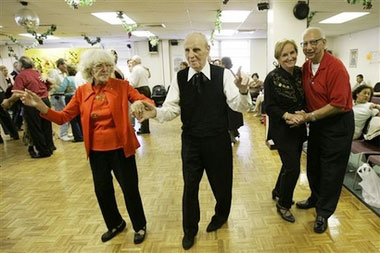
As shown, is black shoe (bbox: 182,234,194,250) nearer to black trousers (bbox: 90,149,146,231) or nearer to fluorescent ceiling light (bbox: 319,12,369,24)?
black trousers (bbox: 90,149,146,231)

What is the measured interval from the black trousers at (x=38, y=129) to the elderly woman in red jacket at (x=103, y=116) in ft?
10.4

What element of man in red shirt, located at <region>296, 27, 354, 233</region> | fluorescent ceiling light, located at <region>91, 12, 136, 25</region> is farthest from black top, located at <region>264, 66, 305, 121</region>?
fluorescent ceiling light, located at <region>91, 12, 136, 25</region>

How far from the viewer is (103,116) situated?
6.67 feet

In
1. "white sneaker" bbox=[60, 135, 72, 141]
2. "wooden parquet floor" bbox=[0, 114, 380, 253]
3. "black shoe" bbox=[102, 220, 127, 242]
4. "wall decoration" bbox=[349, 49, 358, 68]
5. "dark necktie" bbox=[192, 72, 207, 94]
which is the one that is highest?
"wall decoration" bbox=[349, 49, 358, 68]

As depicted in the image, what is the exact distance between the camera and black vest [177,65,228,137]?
197cm

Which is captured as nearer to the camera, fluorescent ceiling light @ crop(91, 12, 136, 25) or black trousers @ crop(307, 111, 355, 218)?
black trousers @ crop(307, 111, 355, 218)

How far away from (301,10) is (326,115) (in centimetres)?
294

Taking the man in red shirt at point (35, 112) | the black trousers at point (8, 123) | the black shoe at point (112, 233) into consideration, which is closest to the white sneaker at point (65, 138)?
the man in red shirt at point (35, 112)

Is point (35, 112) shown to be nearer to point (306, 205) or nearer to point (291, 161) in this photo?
point (291, 161)

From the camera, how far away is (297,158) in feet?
7.79

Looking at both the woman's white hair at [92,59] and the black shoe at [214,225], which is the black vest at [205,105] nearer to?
the woman's white hair at [92,59]

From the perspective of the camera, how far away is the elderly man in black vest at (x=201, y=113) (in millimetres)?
1950

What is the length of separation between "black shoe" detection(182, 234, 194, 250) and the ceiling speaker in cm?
387

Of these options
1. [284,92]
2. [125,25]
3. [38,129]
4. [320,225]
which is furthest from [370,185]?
[125,25]
